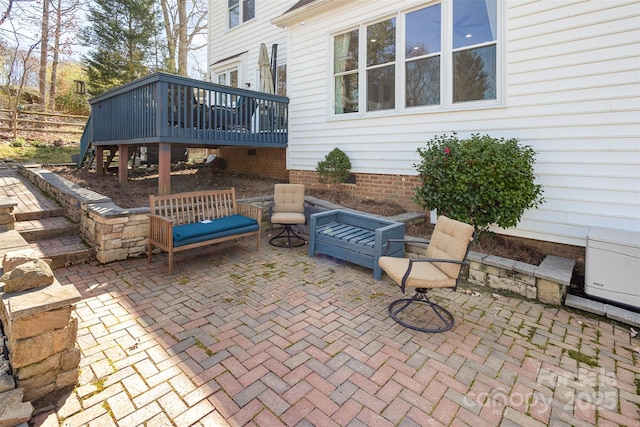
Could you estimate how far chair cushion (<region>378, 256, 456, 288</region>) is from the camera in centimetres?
305

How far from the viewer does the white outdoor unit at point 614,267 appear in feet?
10.8

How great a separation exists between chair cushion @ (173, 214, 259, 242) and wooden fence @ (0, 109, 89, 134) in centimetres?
1270

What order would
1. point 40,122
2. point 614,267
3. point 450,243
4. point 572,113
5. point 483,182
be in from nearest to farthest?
point 450,243, point 614,267, point 483,182, point 572,113, point 40,122

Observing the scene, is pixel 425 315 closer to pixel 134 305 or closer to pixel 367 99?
pixel 134 305

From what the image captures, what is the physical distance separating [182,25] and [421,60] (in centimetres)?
1615

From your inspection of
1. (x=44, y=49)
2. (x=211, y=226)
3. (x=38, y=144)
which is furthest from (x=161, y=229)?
(x=44, y=49)

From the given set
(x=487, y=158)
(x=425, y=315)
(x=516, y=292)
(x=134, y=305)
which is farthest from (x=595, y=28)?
(x=134, y=305)

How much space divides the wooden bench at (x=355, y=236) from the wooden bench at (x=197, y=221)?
100 centimetres

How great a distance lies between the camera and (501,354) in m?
2.72

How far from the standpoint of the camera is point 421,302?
11.9 feet

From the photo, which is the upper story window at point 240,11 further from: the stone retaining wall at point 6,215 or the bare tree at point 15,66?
the bare tree at point 15,66

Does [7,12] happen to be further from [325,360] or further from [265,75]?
[325,360]

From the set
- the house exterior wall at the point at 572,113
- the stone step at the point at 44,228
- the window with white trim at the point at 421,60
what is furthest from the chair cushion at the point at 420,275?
the stone step at the point at 44,228

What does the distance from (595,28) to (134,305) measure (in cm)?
617
